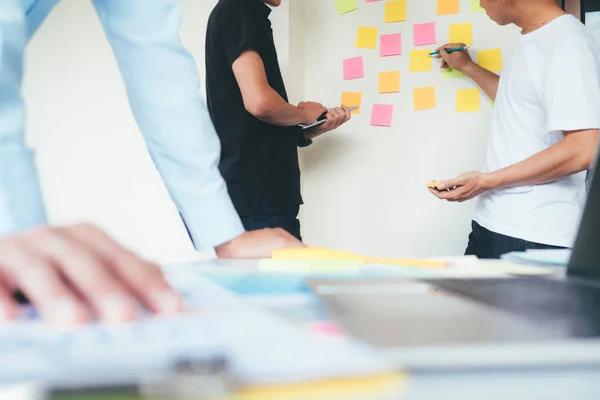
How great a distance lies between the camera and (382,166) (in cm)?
177

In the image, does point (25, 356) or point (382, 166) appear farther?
point (382, 166)

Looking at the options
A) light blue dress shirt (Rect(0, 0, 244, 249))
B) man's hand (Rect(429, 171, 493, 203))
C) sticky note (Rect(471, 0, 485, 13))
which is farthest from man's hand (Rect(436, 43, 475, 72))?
light blue dress shirt (Rect(0, 0, 244, 249))

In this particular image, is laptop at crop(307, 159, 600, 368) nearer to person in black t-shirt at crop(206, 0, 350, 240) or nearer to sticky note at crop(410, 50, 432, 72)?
person in black t-shirt at crop(206, 0, 350, 240)

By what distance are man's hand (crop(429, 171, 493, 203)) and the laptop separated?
34.7 inches

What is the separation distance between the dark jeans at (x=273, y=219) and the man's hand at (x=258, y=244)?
61cm

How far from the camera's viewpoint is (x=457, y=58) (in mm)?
1618

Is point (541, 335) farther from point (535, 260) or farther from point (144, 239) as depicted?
point (144, 239)

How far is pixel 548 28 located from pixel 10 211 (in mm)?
1230

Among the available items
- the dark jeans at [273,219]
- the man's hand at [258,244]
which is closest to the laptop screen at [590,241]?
the man's hand at [258,244]

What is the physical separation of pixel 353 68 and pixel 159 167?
3.97 feet

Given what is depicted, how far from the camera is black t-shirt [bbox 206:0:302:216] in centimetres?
128

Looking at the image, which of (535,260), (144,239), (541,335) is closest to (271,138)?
(144,239)

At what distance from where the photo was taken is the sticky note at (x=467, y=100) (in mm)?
1658

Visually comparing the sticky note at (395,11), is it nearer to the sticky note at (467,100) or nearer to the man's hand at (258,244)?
the sticky note at (467,100)
